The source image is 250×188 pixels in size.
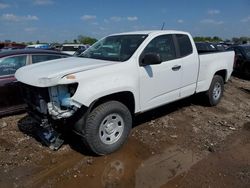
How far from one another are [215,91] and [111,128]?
3699 millimetres

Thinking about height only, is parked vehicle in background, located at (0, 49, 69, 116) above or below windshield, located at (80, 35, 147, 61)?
below

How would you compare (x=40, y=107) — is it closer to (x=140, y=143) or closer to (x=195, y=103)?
(x=140, y=143)

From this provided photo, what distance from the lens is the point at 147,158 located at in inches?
170

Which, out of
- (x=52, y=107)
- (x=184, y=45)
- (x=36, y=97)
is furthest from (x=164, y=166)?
(x=184, y=45)

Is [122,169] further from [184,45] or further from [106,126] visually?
[184,45]

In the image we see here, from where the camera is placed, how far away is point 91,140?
13.3ft

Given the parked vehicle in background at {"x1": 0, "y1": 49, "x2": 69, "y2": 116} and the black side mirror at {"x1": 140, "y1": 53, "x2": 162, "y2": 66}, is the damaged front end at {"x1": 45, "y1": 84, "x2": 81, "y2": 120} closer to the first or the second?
the black side mirror at {"x1": 140, "y1": 53, "x2": 162, "y2": 66}

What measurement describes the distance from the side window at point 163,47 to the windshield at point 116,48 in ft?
0.66

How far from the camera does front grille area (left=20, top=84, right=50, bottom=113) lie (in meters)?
4.00

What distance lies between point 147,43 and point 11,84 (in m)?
2.87

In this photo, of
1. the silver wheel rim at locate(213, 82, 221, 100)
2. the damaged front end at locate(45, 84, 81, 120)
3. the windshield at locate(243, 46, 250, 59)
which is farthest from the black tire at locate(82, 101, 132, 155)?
the windshield at locate(243, 46, 250, 59)

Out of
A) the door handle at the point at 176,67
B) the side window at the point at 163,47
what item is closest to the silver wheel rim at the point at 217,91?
the door handle at the point at 176,67

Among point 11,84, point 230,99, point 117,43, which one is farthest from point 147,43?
point 230,99

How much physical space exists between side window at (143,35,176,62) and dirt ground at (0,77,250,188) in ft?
4.69
